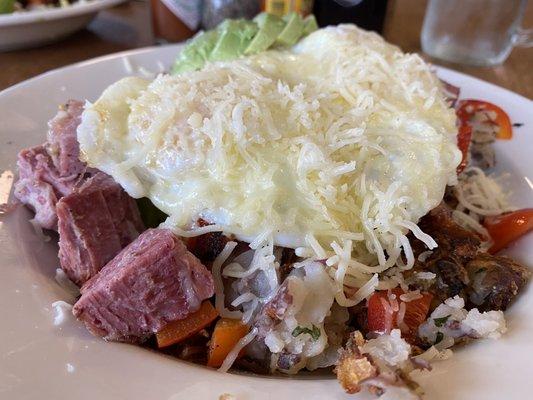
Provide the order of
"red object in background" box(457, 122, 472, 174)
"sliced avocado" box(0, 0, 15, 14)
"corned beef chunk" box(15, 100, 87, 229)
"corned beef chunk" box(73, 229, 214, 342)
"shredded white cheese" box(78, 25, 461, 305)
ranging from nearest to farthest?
"corned beef chunk" box(73, 229, 214, 342), "shredded white cheese" box(78, 25, 461, 305), "corned beef chunk" box(15, 100, 87, 229), "red object in background" box(457, 122, 472, 174), "sliced avocado" box(0, 0, 15, 14)

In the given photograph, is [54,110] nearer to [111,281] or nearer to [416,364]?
[111,281]

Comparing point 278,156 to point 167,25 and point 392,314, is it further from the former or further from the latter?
point 167,25

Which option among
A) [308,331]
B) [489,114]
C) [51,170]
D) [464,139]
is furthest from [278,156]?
[489,114]

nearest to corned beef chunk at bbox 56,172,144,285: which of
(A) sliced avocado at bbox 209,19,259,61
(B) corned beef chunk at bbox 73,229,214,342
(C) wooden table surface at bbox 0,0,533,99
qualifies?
(B) corned beef chunk at bbox 73,229,214,342

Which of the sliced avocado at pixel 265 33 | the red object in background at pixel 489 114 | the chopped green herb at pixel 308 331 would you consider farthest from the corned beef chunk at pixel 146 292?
the red object in background at pixel 489 114

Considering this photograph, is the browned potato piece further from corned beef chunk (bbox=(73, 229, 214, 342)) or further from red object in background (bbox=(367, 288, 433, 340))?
corned beef chunk (bbox=(73, 229, 214, 342))

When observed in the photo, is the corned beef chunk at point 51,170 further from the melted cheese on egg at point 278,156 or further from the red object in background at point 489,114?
the red object in background at point 489,114
